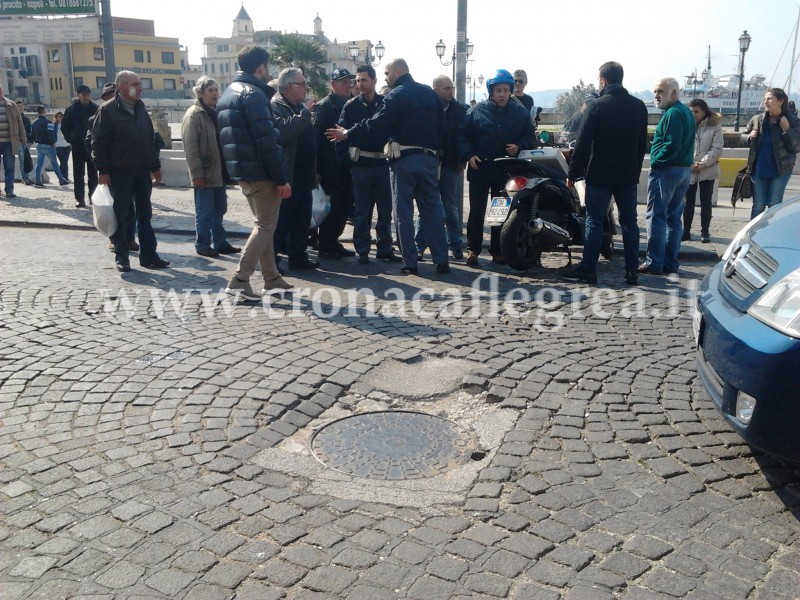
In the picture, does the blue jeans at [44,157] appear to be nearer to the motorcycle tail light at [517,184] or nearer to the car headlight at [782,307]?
the motorcycle tail light at [517,184]

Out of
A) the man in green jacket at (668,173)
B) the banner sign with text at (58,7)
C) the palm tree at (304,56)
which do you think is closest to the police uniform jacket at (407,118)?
the man in green jacket at (668,173)

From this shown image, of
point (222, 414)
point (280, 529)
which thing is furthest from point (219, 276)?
point (280, 529)

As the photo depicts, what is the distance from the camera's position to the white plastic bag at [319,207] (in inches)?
330

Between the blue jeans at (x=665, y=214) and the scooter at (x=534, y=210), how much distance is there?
0.70 metres

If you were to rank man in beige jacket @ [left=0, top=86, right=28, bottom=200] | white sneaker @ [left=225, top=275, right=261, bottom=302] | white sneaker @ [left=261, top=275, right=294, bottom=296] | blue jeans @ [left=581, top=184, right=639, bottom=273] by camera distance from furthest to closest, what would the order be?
man in beige jacket @ [left=0, top=86, right=28, bottom=200], blue jeans @ [left=581, top=184, right=639, bottom=273], white sneaker @ [left=261, top=275, right=294, bottom=296], white sneaker @ [left=225, top=275, right=261, bottom=302]

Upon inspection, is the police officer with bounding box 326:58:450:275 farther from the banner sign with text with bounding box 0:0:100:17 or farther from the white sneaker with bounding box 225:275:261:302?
the banner sign with text with bounding box 0:0:100:17

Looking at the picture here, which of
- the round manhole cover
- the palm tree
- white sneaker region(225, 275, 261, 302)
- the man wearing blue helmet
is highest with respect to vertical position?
the palm tree

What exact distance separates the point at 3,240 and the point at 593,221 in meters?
7.26

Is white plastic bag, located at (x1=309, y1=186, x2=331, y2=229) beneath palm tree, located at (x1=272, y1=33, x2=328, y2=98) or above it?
beneath

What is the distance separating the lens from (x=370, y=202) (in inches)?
323

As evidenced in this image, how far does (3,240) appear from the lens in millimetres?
9844

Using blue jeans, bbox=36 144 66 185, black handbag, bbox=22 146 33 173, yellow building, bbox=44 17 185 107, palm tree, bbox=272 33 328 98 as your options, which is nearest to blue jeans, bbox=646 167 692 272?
blue jeans, bbox=36 144 66 185

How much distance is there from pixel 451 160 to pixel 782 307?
5.61 metres

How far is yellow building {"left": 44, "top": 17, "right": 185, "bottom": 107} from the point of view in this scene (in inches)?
3548
